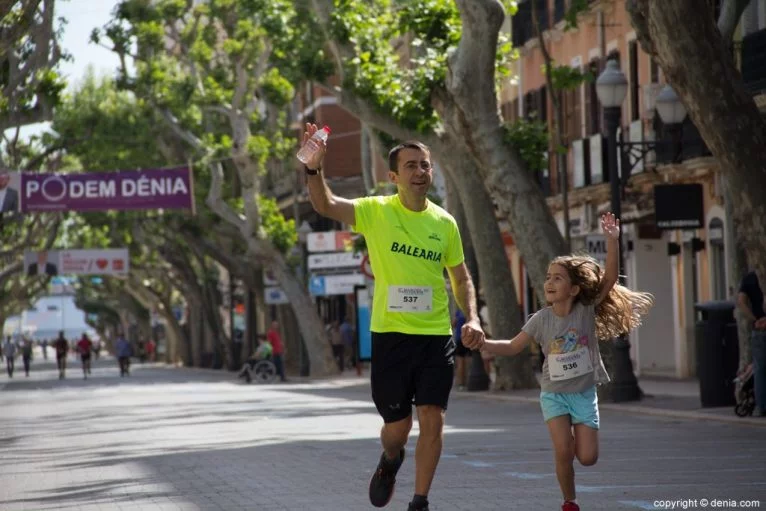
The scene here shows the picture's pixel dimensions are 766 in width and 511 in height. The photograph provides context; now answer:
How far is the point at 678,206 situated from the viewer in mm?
31125

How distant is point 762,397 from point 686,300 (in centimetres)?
1879

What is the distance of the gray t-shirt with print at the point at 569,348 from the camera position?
10508mm

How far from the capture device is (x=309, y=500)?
41.7 feet

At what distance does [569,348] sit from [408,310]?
2.91 ft

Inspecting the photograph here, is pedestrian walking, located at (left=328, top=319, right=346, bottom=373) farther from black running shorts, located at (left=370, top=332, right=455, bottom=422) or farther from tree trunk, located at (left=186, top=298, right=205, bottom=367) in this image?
black running shorts, located at (left=370, top=332, right=455, bottom=422)

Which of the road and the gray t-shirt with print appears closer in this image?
the gray t-shirt with print

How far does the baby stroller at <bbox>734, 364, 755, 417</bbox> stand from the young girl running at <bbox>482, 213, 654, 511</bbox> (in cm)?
1094

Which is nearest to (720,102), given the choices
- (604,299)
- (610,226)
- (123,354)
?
(604,299)

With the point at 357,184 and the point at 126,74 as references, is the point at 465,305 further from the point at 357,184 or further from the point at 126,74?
the point at 357,184

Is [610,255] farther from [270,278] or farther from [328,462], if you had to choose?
[270,278]

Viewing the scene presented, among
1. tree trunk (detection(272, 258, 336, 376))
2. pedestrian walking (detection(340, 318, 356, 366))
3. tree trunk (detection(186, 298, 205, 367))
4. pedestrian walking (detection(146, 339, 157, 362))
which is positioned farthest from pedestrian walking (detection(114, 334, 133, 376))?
pedestrian walking (detection(146, 339, 157, 362))

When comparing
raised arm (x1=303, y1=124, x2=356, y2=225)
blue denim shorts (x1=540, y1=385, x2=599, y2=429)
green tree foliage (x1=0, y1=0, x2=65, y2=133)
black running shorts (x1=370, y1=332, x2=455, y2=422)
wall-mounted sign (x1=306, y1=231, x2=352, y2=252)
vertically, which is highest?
green tree foliage (x1=0, y1=0, x2=65, y2=133)

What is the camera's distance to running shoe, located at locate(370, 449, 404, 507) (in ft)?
34.8

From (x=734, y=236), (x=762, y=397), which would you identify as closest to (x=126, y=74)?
(x=734, y=236)
